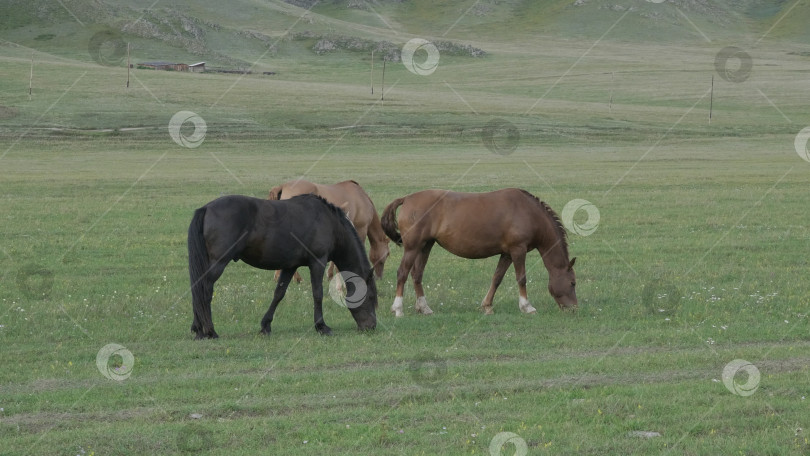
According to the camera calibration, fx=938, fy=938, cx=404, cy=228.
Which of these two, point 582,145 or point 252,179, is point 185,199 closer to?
point 252,179

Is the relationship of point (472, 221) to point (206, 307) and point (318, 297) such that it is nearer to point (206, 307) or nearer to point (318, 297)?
point (318, 297)

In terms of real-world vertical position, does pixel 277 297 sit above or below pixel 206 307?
above

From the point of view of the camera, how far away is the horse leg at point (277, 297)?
12.7 metres

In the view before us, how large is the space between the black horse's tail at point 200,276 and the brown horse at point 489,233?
3156 mm

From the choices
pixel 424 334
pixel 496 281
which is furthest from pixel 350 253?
pixel 496 281

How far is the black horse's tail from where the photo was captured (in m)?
12.0

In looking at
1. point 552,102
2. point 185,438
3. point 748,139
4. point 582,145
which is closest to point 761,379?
point 185,438

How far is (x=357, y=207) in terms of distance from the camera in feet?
56.2

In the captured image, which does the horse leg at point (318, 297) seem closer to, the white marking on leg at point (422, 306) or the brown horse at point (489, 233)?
the brown horse at point (489, 233)

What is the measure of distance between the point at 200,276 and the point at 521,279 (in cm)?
490

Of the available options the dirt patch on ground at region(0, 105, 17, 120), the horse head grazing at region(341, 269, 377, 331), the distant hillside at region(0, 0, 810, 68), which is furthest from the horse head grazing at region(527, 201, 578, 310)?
the distant hillside at region(0, 0, 810, 68)

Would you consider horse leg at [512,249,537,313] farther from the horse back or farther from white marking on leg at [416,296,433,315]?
white marking on leg at [416,296,433,315]

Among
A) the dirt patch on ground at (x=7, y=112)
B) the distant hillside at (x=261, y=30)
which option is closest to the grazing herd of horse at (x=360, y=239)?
the dirt patch on ground at (x=7, y=112)

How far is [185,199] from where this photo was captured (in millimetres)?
30906
